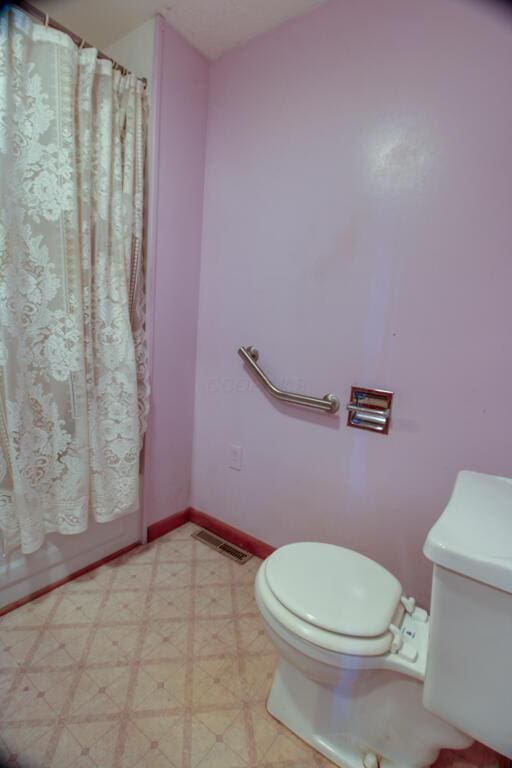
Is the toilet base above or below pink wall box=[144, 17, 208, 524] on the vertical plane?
below

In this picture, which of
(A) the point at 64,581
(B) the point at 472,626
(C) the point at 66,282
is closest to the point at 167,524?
(A) the point at 64,581

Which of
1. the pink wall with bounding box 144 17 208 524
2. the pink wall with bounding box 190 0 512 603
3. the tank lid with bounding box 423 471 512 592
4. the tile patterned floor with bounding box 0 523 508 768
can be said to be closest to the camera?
the tank lid with bounding box 423 471 512 592

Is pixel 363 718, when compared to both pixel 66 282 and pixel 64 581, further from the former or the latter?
pixel 66 282

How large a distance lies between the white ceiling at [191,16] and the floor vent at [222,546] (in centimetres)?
205

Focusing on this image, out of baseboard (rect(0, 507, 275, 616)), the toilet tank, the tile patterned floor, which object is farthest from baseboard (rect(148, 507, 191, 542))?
the toilet tank

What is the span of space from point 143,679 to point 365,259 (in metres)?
1.46

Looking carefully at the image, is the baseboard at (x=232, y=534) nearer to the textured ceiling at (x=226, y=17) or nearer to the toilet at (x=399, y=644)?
the toilet at (x=399, y=644)

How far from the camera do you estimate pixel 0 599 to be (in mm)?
1233

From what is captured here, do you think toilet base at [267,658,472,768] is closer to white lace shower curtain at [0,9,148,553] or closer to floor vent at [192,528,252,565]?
floor vent at [192,528,252,565]

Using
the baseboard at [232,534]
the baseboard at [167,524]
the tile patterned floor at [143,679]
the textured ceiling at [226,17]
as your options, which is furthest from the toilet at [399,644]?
the textured ceiling at [226,17]

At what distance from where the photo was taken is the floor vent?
1.64m

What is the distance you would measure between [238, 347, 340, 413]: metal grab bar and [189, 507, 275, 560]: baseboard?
26.5 inches

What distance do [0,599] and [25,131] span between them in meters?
1.47

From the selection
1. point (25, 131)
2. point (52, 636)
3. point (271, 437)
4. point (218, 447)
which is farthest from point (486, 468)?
point (25, 131)
